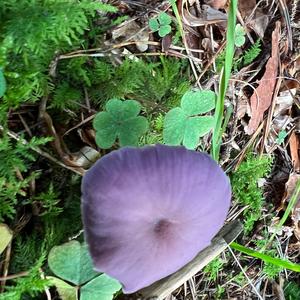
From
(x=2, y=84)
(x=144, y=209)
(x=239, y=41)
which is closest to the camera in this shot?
(x=144, y=209)

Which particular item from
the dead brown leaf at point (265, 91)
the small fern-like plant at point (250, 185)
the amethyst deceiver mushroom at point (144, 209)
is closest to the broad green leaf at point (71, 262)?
the amethyst deceiver mushroom at point (144, 209)

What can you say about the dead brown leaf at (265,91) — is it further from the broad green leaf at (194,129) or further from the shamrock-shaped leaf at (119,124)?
the shamrock-shaped leaf at (119,124)

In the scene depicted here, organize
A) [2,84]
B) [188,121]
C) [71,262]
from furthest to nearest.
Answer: [188,121]
[71,262]
[2,84]

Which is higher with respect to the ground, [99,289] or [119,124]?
[119,124]

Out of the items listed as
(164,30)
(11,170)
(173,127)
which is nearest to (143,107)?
(173,127)

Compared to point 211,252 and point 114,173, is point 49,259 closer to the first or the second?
point 114,173

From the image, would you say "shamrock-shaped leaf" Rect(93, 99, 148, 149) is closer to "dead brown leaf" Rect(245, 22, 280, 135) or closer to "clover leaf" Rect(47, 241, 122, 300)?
"clover leaf" Rect(47, 241, 122, 300)

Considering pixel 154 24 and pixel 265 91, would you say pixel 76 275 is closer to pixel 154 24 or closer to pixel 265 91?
pixel 154 24
